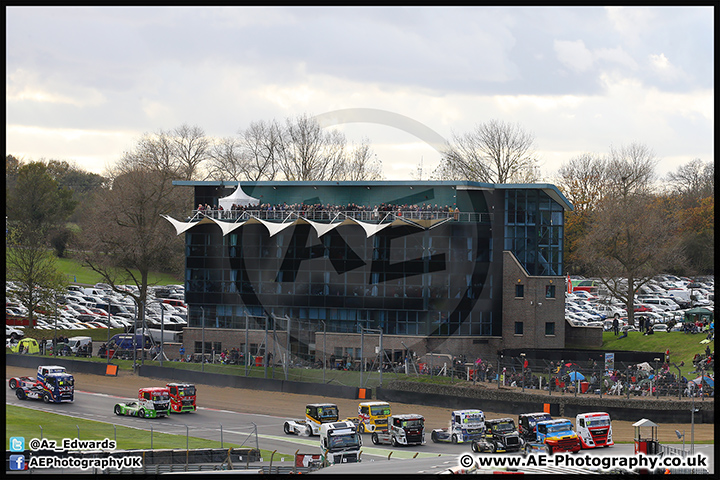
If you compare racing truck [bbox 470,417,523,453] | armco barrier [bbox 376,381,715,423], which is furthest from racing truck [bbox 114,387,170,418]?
racing truck [bbox 470,417,523,453]

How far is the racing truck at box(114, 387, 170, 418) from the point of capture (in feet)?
148

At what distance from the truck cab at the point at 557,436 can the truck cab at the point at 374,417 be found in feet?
25.9

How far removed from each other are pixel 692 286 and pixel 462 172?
32228 mm

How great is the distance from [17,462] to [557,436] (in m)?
21.5

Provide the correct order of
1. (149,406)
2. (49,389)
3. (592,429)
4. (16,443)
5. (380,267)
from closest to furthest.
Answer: (16,443) → (592,429) → (149,406) → (49,389) → (380,267)

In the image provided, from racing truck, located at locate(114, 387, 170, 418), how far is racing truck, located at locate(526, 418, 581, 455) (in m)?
19.9

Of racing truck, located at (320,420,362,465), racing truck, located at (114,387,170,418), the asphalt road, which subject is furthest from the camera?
racing truck, located at (114,387,170,418)

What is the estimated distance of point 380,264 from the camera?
62.3 meters

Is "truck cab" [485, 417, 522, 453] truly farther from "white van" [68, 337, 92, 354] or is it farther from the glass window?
"white van" [68, 337, 92, 354]

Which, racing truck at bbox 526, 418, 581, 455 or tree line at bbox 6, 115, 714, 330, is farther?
tree line at bbox 6, 115, 714, 330

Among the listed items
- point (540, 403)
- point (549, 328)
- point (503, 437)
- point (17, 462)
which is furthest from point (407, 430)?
point (549, 328)

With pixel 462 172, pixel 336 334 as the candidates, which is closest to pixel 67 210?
pixel 462 172

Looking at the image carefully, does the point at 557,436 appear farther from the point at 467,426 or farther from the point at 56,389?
the point at 56,389

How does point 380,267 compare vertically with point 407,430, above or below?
above
